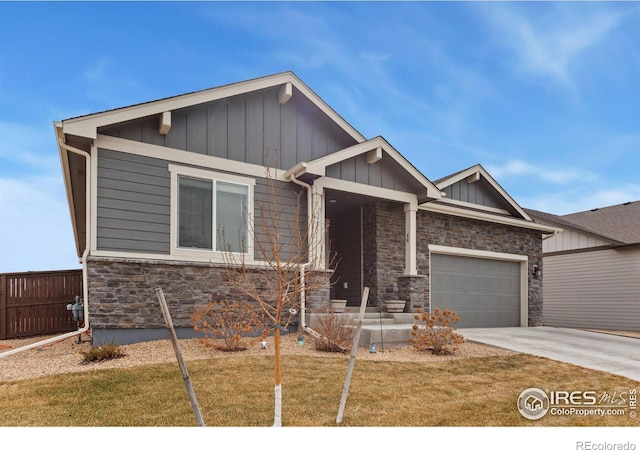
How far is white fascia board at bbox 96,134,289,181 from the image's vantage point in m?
8.10

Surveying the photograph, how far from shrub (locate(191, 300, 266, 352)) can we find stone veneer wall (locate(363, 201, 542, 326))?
3.67m

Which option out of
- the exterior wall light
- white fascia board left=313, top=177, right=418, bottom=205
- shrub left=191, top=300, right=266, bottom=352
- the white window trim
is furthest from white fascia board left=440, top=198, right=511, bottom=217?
shrub left=191, top=300, right=266, bottom=352

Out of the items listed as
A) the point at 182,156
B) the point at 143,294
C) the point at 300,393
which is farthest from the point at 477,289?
the point at 143,294

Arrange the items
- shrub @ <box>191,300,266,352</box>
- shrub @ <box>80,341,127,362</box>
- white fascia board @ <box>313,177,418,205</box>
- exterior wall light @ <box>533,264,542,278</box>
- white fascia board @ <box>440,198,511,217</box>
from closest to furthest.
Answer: shrub @ <box>80,341,127,362</box>
shrub @ <box>191,300,266,352</box>
white fascia board @ <box>313,177,418,205</box>
white fascia board @ <box>440,198,511,217</box>
exterior wall light @ <box>533,264,542,278</box>

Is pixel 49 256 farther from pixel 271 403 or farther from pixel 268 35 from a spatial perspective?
pixel 271 403

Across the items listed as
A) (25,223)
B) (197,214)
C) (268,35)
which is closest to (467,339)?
(197,214)

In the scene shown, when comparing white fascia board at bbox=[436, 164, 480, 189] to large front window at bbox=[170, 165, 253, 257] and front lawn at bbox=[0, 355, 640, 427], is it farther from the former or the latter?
front lawn at bbox=[0, 355, 640, 427]

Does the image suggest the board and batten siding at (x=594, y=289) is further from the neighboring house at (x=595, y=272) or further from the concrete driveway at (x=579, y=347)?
the concrete driveway at (x=579, y=347)

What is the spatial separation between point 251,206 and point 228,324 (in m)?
2.54

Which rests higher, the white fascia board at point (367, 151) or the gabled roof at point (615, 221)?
the white fascia board at point (367, 151)

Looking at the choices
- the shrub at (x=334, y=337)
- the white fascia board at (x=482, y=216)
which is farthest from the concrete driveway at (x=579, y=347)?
the white fascia board at (x=482, y=216)

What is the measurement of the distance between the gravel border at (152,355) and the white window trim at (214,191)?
163 centimetres

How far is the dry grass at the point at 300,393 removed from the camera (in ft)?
15.0

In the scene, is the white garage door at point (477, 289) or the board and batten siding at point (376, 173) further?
the white garage door at point (477, 289)
